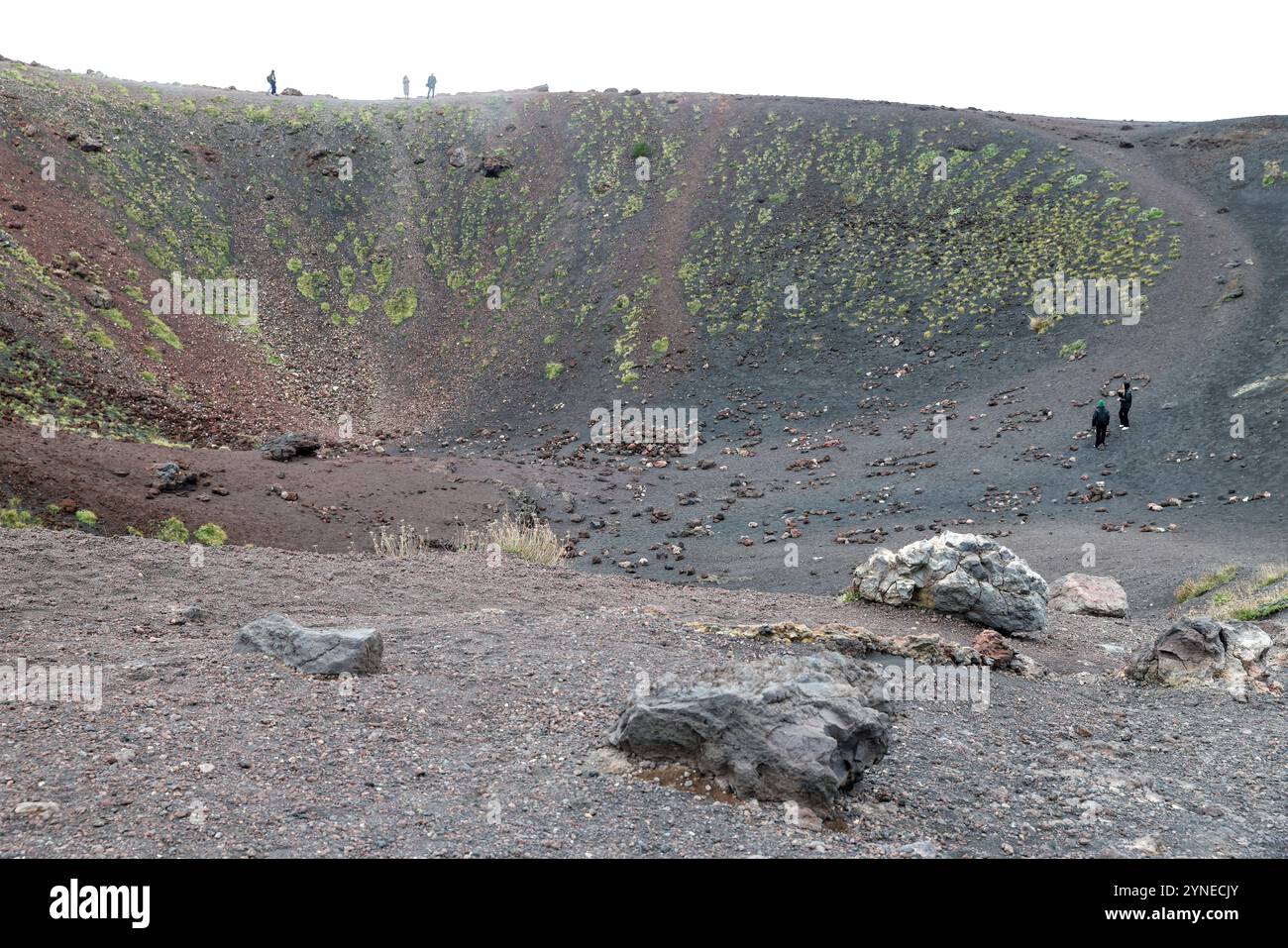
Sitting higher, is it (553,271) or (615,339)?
(553,271)

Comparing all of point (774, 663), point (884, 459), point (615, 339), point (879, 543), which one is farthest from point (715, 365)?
point (774, 663)

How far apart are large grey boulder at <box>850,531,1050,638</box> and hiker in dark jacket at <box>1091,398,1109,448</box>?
489 inches

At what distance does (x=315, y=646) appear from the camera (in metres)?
7.13

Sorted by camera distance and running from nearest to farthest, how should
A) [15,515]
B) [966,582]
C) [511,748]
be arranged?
1. [511,748]
2. [966,582]
3. [15,515]

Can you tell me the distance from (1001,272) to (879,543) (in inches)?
720

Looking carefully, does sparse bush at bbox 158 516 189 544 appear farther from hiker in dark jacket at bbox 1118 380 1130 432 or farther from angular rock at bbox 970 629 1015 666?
hiker in dark jacket at bbox 1118 380 1130 432

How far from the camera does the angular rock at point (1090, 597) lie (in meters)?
13.1

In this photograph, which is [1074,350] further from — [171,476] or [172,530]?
[172,530]

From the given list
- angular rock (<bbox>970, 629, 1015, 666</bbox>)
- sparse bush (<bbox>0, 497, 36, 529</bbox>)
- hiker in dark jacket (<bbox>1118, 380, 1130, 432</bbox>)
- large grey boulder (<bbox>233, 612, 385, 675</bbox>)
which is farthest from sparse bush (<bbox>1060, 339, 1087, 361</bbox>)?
sparse bush (<bbox>0, 497, 36, 529</bbox>)

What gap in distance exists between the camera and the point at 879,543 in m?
18.9

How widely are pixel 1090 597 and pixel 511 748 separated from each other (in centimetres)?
1046

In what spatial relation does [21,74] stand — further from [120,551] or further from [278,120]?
[120,551]

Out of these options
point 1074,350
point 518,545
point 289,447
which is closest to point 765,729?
point 518,545

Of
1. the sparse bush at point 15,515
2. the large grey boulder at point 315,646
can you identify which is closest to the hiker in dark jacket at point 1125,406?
the large grey boulder at point 315,646
